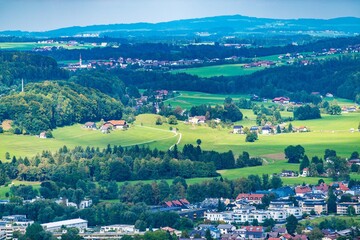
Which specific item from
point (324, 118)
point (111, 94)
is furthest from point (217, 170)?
point (111, 94)

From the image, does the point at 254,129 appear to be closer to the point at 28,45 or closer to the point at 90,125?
the point at 90,125

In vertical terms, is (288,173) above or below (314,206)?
below

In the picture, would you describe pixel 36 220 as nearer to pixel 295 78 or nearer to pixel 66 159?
pixel 66 159

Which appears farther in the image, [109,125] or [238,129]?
[109,125]

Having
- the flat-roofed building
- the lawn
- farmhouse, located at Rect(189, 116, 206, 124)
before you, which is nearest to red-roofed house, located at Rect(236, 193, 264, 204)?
the flat-roofed building

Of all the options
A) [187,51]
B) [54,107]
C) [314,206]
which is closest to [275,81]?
[54,107]

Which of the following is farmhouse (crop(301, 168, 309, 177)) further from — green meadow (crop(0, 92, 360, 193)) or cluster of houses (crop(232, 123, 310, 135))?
cluster of houses (crop(232, 123, 310, 135))

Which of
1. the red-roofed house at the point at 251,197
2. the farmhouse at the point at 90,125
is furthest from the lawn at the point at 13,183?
the farmhouse at the point at 90,125
